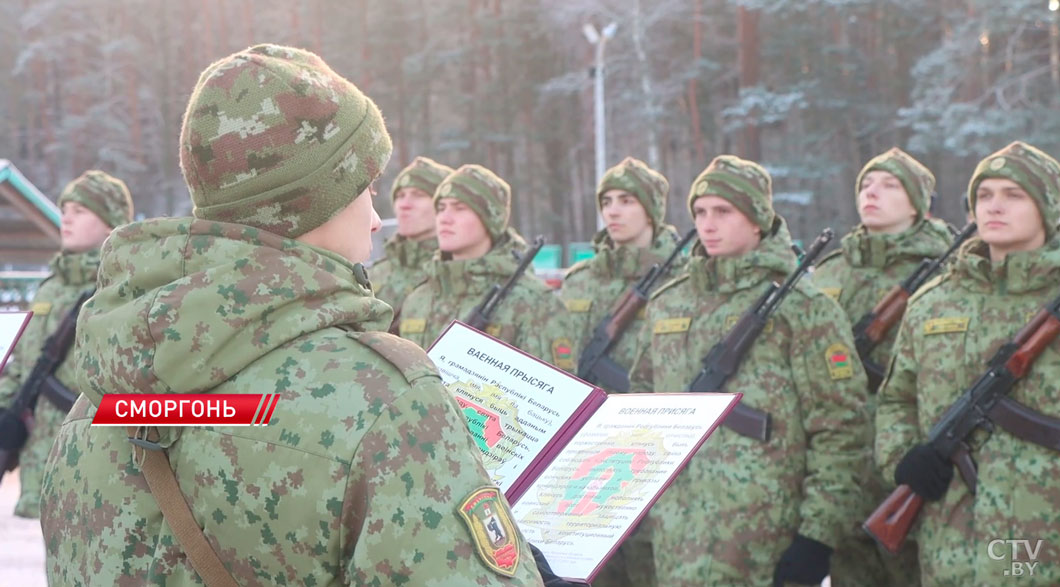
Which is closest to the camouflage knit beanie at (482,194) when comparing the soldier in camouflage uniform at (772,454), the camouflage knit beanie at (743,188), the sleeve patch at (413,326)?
the sleeve patch at (413,326)

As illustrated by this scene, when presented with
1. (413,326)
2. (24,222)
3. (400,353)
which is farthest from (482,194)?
(24,222)

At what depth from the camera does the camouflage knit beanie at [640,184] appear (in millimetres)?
7387

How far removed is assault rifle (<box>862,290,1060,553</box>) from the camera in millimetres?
4277

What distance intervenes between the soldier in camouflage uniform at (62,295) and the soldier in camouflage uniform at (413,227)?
68.7 inches

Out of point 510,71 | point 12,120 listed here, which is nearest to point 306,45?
point 510,71

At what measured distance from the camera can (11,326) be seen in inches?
162

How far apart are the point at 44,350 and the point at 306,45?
33073mm

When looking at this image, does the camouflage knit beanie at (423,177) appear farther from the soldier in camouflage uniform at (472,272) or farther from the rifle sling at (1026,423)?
the rifle sling at (1026,423)

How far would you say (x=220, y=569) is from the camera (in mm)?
1661

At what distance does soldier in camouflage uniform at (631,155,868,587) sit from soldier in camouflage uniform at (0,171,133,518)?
11.2 ft

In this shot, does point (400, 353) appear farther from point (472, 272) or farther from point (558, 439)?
point (472, 272)

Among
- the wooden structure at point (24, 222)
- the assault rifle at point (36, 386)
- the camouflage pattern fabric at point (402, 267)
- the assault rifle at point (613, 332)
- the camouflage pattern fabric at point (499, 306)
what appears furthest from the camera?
the wooden structure at point (24, 222)

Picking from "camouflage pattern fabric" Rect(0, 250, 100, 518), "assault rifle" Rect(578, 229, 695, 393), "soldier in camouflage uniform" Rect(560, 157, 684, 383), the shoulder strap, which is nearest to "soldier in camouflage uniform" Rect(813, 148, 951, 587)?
"assault rifle" Rect(578, 229, 695, 393)

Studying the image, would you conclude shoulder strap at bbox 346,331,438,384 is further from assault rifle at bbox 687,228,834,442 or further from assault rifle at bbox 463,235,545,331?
assault rifle at bbox 463,235,545,331
